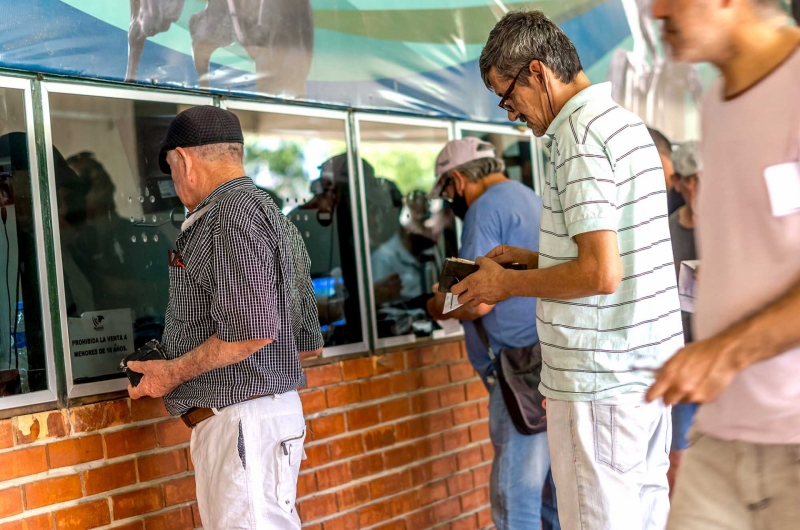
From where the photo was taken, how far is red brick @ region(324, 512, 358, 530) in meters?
3.61

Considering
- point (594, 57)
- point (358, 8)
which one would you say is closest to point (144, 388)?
point (358, 8)

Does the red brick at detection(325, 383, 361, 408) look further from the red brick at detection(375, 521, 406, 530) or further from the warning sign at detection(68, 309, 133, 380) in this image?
the warning sign at detection(68, 309, 133, 380)

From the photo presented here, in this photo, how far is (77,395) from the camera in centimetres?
284

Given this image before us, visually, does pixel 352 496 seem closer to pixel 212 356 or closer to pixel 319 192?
pixel 319 192

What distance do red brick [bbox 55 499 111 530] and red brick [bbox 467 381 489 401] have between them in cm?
205

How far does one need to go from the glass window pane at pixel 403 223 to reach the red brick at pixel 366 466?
1.83 ft

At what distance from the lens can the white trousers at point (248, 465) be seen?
247 cm

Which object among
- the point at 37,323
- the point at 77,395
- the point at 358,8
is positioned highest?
the point at 358,8

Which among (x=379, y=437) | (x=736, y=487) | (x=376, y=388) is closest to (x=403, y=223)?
(x=376, y=388)

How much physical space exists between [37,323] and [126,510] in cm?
70

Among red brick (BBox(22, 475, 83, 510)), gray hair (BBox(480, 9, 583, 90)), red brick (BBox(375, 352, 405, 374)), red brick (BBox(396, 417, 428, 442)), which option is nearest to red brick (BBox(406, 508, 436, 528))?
red brick (BBox(396, 417, 428, 442))

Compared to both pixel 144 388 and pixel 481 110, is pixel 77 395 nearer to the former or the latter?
pixel 144 388

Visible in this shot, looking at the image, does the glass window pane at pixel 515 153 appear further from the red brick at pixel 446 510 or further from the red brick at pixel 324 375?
the red brick at pixel 446 510

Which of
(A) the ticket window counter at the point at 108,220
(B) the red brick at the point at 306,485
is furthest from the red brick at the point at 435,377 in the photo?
(A) the ticket window counter at the point at 108,220
